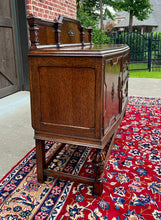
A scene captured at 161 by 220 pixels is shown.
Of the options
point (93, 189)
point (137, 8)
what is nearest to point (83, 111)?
point (93, 189)

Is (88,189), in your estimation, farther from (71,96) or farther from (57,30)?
(57,30)

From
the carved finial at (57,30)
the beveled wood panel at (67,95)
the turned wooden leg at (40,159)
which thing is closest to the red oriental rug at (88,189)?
the turned wooden leg at (40,159)

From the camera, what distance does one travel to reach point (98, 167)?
1672mm

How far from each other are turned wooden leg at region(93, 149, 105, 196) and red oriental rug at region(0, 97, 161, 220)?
70 mm

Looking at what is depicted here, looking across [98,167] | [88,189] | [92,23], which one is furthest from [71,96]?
[92,23]

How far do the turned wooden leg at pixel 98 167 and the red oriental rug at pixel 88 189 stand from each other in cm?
7

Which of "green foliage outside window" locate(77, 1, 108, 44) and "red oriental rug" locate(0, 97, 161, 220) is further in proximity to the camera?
"green foliage outside window" locate(77, 1, 108, 44)

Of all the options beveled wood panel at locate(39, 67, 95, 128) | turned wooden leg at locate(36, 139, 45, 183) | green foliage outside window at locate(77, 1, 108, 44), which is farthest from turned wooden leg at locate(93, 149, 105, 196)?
green foliage outside window at locate(77, 1, 108, 44)

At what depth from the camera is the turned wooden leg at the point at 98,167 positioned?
1652mm

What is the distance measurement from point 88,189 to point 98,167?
0.28 meters

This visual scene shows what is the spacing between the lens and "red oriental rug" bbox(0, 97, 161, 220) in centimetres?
156

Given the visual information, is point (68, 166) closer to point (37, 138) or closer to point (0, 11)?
point (37, 138)

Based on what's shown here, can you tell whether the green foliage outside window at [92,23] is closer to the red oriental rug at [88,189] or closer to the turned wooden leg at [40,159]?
the red oriental rug at [88,189]

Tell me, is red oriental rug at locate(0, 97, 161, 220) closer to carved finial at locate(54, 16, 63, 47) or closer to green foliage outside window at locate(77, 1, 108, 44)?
carved finial at locate(54, 16, 63, 47)
